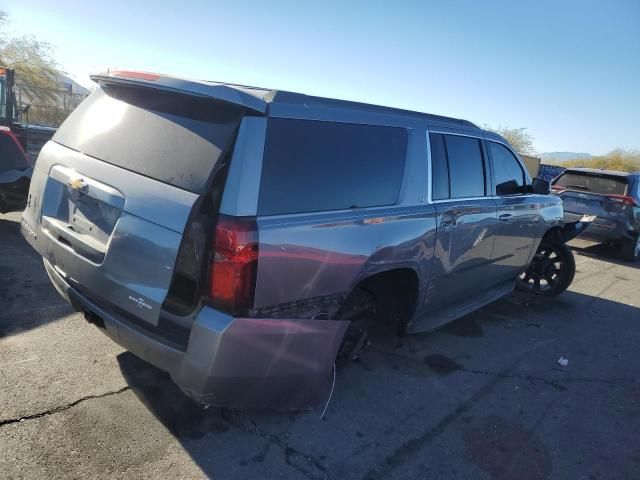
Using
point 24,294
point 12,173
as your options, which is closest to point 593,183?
point 24,294

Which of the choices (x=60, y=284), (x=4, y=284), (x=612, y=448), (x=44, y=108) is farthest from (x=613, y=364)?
(x=44, y=108)

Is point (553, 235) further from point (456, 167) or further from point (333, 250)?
point (333, 250)

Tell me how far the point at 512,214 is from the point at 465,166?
1.02m

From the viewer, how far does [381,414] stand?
10.3 ft

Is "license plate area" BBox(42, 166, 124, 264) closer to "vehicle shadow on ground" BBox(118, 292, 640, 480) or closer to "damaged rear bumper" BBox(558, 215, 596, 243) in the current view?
"vehicle shadow on ground" BBox(118, 292, 640, 480)

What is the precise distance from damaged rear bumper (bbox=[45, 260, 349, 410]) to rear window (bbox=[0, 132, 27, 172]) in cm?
380

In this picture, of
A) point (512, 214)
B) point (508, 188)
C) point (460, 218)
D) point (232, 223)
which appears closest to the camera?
point (232, 223)

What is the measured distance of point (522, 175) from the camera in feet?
17.2

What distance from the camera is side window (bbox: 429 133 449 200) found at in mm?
3541

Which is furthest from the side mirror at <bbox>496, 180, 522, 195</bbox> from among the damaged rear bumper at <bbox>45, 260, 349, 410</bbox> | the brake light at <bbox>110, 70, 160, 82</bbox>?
the brake light at <bbox>110, 70, 160, 82</bbox>

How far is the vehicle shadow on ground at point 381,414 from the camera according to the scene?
261 cm

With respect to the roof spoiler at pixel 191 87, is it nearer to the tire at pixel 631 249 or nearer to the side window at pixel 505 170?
the side window at pixel 505 170

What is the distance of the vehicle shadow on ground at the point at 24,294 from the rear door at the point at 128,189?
983mm

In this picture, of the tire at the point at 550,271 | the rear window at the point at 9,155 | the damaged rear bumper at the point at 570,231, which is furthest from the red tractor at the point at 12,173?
the damaged rear bumper at the point at 570,231
